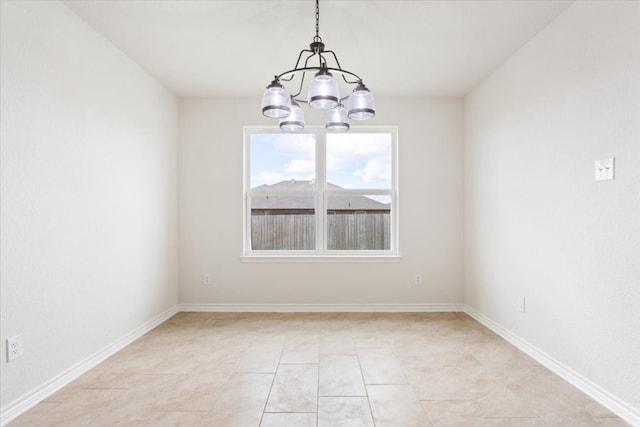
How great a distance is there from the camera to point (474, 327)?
3.58 meters

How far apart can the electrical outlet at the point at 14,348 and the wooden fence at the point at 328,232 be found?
2.46m

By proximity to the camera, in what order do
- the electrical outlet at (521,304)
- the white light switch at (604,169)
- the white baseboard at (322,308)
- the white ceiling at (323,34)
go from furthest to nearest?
1. the white baseboard at (322,308)
2. the electrical outlet at (521,304)
3. the white ceiling at (323,34)
4. the white light switch at (604,169)

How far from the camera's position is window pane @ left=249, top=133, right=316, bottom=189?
4.33 meters

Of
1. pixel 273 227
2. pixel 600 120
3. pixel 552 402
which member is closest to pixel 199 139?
pixel 273 227

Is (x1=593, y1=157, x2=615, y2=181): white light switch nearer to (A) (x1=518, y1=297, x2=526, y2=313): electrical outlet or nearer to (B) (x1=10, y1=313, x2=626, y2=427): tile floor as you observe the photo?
(A) (x1=518, y1=297, x2=526, y2=313): electrical outlet

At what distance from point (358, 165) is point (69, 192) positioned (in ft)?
9.33

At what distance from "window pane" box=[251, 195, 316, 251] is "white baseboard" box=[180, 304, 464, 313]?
2.16ft

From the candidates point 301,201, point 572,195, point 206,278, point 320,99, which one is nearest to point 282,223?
point 301,201

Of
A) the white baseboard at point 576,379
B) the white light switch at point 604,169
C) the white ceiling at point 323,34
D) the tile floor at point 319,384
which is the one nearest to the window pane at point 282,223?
the tile floor at point 319,384

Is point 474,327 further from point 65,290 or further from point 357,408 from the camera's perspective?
point 65,290

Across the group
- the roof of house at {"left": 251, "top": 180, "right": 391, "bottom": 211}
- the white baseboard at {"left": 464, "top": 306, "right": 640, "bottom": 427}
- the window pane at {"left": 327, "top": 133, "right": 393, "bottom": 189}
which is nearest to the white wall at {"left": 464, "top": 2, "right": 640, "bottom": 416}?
the white baseboard at {"left": 464, "top": 306, "right": 640, "bottom": 427}

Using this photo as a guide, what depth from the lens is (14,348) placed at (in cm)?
202

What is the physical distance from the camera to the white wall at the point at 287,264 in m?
4.20

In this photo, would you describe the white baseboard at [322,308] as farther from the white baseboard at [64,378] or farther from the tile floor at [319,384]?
the white baseboard at [64,378]
